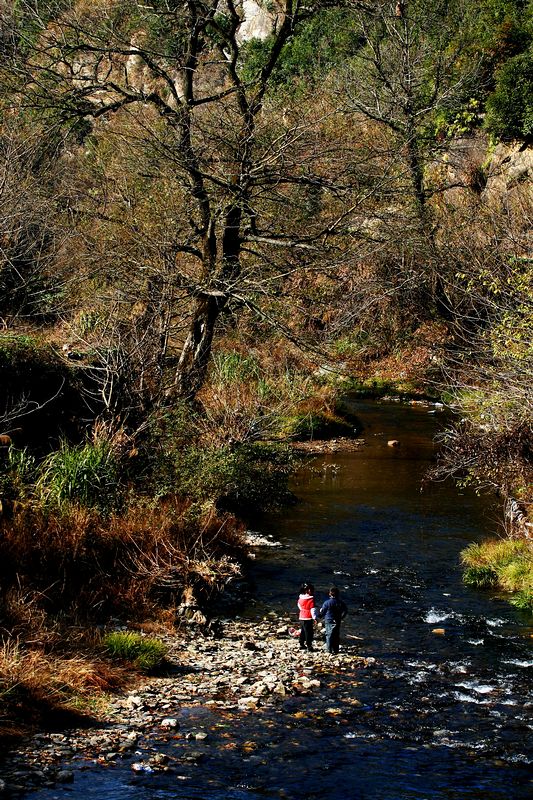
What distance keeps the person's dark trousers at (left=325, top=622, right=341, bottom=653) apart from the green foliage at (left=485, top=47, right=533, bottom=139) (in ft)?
101

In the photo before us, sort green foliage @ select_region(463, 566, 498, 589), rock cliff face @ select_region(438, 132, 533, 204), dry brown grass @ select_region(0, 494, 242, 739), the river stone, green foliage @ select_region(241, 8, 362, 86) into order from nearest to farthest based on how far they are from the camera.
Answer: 1. the river stone
2. dry brown grass @ select_region(0, 494, 242, 739)
3. green foliage @ select_region(463, 566, 498, 589)
4. rock cliff face @ select_region(438, 132, 533, 204)
5. green foliage @ select_region(241, 8, 362, 86)

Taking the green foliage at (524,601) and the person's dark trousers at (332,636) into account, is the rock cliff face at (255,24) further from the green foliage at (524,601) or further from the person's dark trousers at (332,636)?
the person's dark trousers at (332,636)

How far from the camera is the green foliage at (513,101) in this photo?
37.1 metres

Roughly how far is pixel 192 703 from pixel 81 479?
222 inches

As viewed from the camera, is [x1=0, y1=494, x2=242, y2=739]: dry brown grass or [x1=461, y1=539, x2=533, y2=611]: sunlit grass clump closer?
[x1=0, y1=494, x2=242, y2=739]: dry brown grass

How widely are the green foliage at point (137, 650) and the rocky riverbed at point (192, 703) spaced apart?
0.71 feet

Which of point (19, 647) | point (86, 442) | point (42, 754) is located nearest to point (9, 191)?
point (86, 442)

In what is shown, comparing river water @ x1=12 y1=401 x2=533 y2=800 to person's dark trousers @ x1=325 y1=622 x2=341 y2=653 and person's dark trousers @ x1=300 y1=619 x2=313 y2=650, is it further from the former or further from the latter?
person's dark trousers @ x1=300 y1=619 x2=313 y2=650

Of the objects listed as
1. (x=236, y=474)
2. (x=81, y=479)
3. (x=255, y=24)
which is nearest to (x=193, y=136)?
(x=236, y=474)

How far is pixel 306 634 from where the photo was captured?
13258mm

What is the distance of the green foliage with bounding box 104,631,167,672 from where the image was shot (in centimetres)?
1202

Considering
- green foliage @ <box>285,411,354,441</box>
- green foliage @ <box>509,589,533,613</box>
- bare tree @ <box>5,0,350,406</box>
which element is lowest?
green foliage @ <box>509,589,533,613</box>

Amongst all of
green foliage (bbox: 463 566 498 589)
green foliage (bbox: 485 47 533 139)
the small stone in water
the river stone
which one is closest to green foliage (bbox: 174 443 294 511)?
green foliage (bbox: 463 566 498 589)

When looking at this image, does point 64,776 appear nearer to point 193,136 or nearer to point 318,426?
point 193,136
